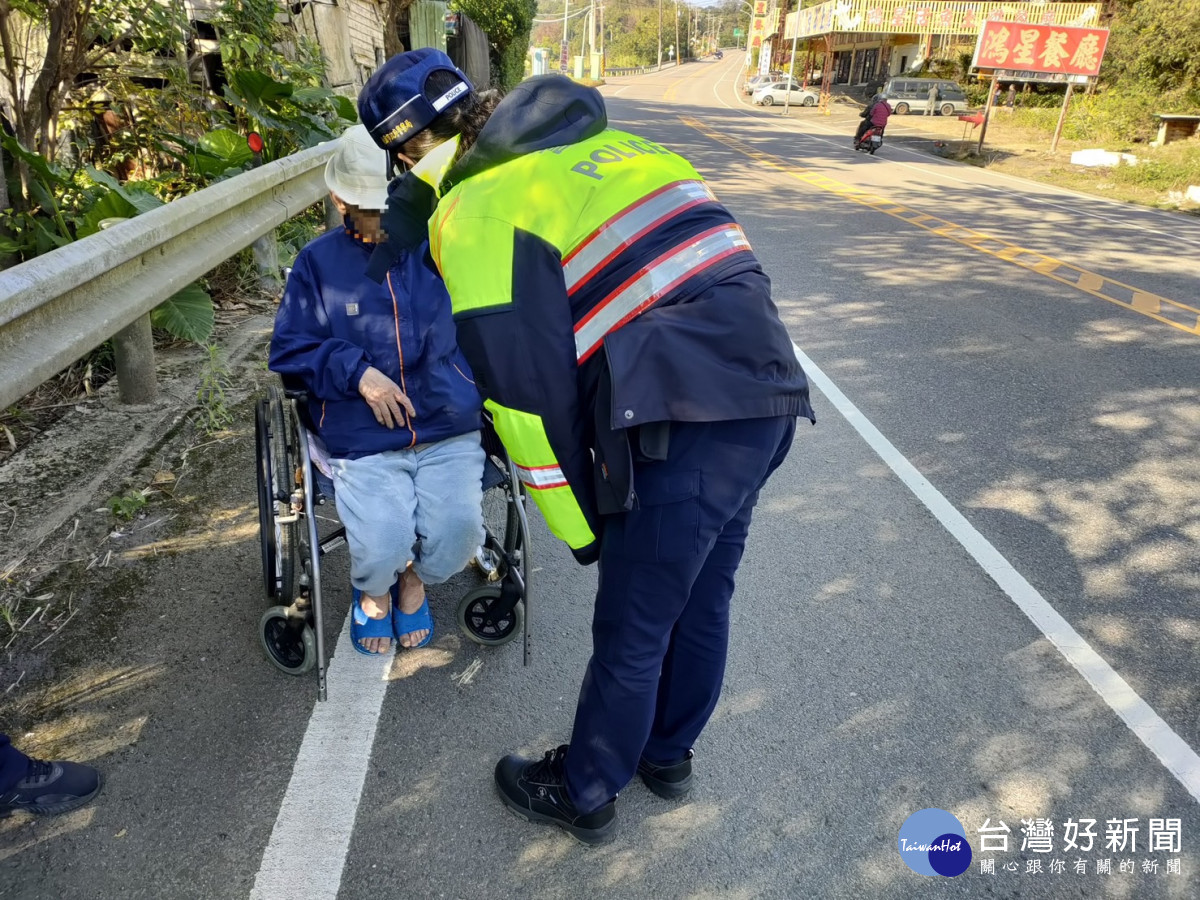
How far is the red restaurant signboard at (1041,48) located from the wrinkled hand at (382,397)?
1002 inches

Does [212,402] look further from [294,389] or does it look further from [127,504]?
[294,389]

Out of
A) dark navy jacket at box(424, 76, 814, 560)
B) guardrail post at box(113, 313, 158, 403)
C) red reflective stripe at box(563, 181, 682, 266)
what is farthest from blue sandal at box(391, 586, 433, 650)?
guardrail post at box(113, 313, 158, 403)

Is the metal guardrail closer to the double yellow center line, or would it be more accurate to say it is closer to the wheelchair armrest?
the wheelchair armrest

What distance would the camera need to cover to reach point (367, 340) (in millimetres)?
2783

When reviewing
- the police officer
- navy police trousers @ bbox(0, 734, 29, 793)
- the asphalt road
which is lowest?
the asphalt road

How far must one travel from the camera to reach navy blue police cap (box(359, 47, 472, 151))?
192 cm

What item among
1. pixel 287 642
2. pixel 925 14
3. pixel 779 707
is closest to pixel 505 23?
pixel 925 14

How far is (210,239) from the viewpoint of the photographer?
4.05 meters

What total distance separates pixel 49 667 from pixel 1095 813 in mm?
3048

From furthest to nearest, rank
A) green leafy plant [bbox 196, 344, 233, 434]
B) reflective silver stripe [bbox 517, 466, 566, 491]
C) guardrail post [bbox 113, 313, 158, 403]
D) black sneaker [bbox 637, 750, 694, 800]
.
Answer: green leafy plant [bbox 196, 344, 233, 434], guardrail post [bbox 113, 313, 158, 403], black sneaker [bbox 637, 750, 694, 800], reflective silver stripe [bbox 517, 466, 566, 491]

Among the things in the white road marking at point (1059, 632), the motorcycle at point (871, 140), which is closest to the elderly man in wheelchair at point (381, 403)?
the white road marking at point (1059, 632)

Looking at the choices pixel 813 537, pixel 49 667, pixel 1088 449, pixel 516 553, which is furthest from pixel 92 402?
pixel 1088 449

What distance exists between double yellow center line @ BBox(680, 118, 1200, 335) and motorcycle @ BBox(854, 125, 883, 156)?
737cm

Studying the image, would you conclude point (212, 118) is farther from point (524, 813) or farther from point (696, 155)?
point (696, 155)
